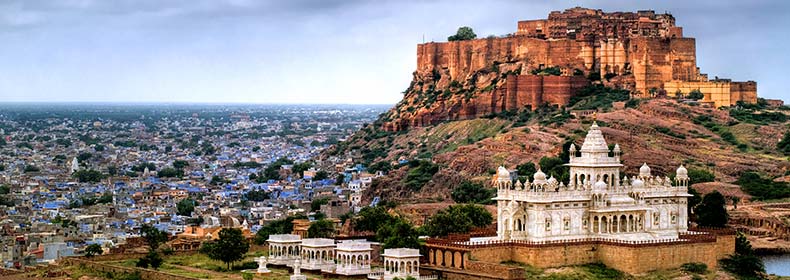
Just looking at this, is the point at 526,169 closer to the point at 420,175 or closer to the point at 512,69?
the point at 420,175

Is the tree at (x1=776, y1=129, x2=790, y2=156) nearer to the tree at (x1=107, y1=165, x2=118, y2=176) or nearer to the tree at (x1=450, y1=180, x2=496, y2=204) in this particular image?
the tree at (x1=450, y1=180, x2=496, y2=204)

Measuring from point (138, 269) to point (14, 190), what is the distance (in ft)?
186

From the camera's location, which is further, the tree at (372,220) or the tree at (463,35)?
the tree at (463,35)

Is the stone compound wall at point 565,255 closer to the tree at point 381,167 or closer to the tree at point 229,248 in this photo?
the tree at point 229,248

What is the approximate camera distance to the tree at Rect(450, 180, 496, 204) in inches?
3349

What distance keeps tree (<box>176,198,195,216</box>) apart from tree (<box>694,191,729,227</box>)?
36488 mm

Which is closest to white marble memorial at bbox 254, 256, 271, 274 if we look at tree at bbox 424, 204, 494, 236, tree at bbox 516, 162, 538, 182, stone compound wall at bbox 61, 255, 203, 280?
stone compound wall at bbox 61, 255, 203, 280

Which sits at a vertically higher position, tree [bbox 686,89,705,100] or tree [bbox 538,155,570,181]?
tree [bbox 686,89,705,100]

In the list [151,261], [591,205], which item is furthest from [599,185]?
[151,261]

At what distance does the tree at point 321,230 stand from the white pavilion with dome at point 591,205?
35.8ft

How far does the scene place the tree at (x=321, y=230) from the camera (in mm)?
67438

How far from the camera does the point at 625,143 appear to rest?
90.0m

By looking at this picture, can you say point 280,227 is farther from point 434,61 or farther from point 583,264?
point 434,61

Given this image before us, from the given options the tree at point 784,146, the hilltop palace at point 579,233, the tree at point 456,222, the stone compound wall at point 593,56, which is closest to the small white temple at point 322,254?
the hilltop palace at point 579,233
